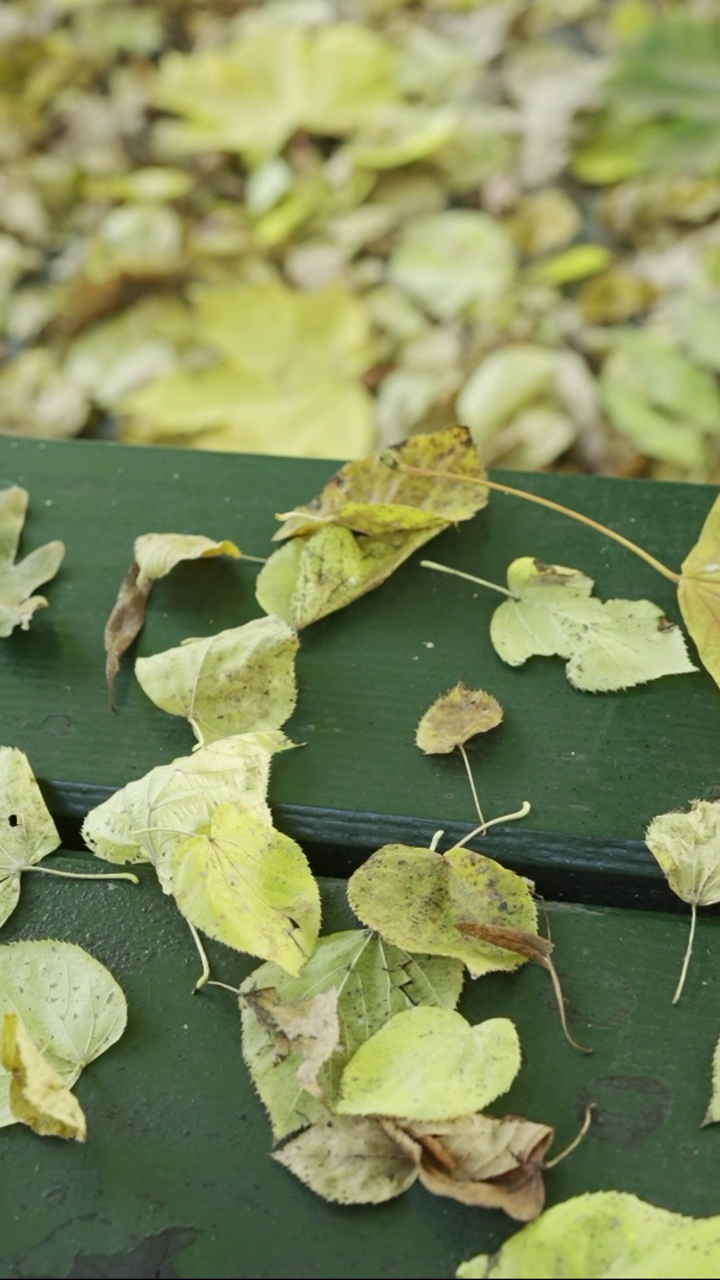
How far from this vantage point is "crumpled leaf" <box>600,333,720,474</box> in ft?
4.14

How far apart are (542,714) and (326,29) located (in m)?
1.44

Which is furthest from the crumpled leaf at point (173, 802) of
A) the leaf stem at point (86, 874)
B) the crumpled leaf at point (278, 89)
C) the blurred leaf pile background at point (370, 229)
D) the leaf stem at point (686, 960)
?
the crumpled leaf at point (278, 89)

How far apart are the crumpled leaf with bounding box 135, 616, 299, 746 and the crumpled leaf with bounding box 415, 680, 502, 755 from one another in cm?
8

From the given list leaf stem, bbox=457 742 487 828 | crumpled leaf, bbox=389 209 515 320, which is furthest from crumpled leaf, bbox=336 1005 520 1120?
crumpled leaf, bbox=389 209 515 320

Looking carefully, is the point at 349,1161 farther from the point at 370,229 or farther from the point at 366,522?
the point at 370,229

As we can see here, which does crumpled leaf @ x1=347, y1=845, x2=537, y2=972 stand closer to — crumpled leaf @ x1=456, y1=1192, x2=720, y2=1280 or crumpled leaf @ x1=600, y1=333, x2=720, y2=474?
crumpled leaf @ x1=456, y1=1192, x2=720, y2=1280

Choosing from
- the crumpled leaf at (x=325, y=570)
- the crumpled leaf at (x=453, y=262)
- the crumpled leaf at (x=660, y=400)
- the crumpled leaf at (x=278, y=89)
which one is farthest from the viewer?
the crumpled leaf at (x=278, y=89)

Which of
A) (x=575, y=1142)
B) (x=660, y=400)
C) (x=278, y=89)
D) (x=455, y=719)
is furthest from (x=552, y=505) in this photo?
(x=278, y=89)

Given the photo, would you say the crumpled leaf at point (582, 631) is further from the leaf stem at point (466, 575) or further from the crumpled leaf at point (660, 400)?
the crumpled leaf at point (660, 400)

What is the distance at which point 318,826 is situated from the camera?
610 millimetres

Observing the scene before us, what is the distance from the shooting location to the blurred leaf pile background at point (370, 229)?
4.41ft

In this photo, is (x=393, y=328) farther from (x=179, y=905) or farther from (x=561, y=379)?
(x=179, y=905)

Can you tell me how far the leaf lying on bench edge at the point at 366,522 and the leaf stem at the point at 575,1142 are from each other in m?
0.32

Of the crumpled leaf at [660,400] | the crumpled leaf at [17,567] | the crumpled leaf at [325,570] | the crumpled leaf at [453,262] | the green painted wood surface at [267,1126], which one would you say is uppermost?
the crumpled leaf at [325,570]
